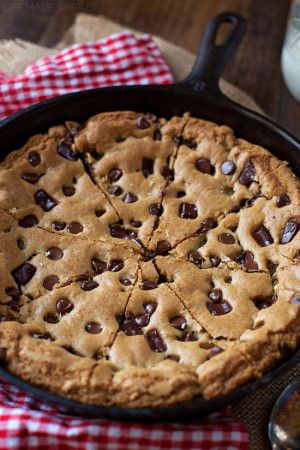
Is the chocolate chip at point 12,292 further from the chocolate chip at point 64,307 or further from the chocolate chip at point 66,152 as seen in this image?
the chocolate chip at point 66,152

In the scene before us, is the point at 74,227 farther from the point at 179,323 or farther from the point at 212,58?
the point at 212,58

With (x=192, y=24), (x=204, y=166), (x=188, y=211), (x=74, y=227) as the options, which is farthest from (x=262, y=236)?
(x=192, y=24)

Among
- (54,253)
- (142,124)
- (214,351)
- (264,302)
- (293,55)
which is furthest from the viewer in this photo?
(293,55)

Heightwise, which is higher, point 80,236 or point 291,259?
point 291,259

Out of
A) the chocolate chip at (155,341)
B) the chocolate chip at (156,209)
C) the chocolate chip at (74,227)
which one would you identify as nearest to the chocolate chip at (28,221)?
the chocolate chip at (74,227)

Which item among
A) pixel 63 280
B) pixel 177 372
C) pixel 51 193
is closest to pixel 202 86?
pixel 51 193

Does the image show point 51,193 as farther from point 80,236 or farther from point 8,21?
point 8,21
